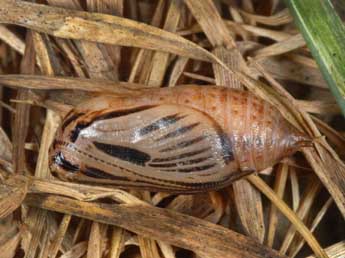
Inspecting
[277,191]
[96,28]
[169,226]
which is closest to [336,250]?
[277,191]

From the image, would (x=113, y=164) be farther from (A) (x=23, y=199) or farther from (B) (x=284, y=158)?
(B) (x=284, y=158)

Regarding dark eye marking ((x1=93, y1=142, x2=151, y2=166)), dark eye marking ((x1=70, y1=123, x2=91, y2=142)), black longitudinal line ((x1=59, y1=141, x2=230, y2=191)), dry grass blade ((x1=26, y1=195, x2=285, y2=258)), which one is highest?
dark eye marking ((x1=70, y1=123, x2=91, y2=142))

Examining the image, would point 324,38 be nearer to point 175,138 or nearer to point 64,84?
point 175,138

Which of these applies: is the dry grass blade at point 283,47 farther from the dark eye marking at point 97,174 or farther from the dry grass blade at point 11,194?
the dry grass blade at point 11,194

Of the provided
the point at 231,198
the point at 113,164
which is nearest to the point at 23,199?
the point at 113,164

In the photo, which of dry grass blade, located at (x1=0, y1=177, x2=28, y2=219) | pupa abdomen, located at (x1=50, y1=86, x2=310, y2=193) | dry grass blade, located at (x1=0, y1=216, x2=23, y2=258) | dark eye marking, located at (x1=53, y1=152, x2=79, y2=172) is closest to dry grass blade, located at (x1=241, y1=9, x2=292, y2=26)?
pupa abdomen, located at (x1=50, y1=86, x2=310, y2=193)

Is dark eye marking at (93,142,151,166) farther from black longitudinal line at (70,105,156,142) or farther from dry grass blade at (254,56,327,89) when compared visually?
dry grass blade at (254,56,327,89)

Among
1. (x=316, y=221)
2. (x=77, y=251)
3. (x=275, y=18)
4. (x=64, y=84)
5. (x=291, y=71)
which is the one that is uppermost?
(x=275, y=18)
